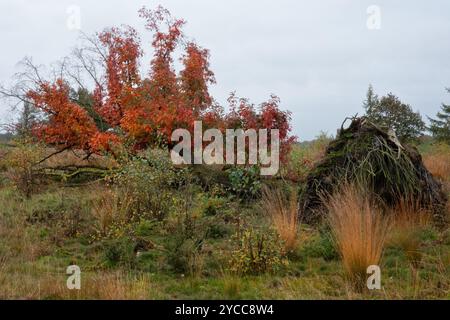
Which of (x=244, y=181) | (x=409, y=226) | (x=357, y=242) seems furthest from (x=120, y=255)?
(x=409, y=226)

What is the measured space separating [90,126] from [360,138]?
613cm

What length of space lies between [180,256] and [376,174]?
3.82m

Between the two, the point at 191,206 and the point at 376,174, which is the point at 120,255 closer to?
the point at 191,206

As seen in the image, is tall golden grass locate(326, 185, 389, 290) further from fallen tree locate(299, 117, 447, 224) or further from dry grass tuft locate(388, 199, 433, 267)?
fallen tree locate(299, 117, 447, 224)

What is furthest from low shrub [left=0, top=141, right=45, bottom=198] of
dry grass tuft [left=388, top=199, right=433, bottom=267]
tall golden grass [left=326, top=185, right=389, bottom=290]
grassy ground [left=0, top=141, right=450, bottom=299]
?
dry grass tuft [left=388, top=199, right=433, bottom=267]

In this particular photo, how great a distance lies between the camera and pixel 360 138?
8.38 m

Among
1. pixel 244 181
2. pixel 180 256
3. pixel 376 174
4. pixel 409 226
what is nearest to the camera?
pixel 180 256

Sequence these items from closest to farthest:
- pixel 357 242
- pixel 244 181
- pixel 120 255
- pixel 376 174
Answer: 1. pixel 357 242
2. pixel 120 255
3. pixel 376 174
4. pixel 244 181

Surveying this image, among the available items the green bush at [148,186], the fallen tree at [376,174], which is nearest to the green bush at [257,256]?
the fallen tree at [376,174]

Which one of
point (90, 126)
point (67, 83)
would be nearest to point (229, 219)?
point (90, 126)

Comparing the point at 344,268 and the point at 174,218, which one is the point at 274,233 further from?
the point at 174,218

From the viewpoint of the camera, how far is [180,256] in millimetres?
5750
